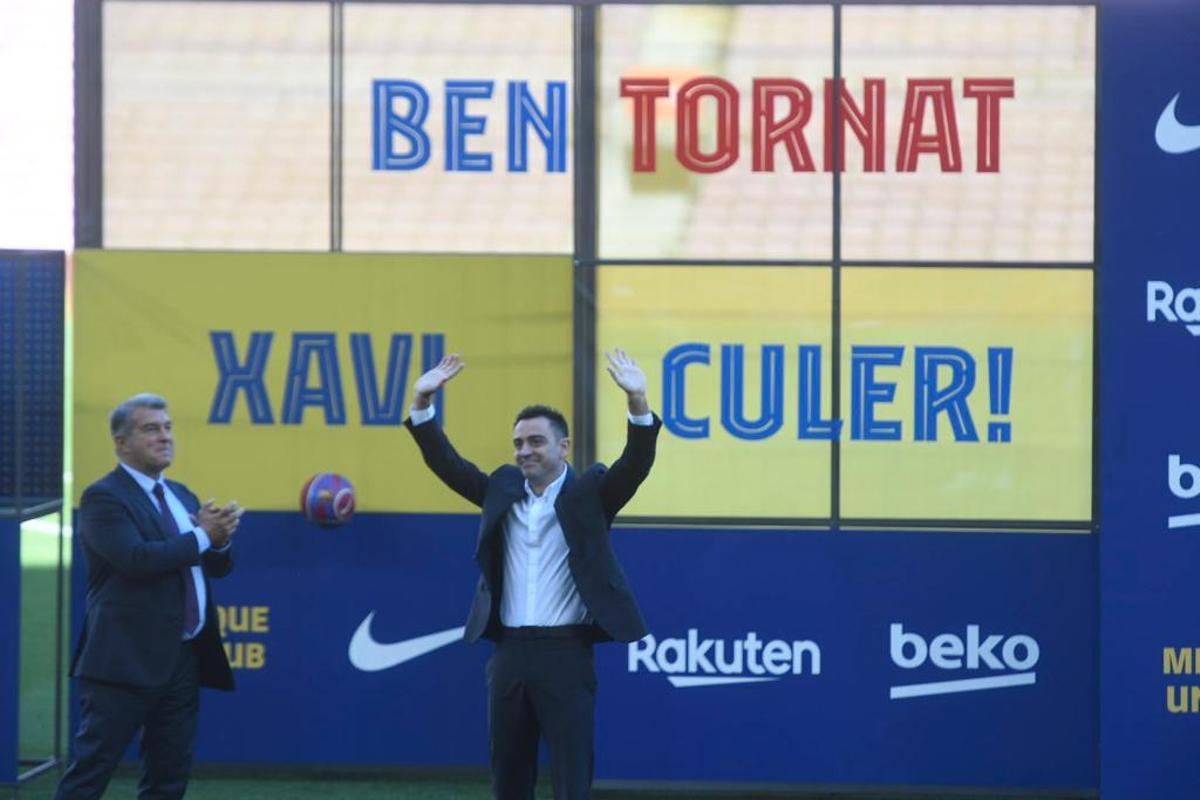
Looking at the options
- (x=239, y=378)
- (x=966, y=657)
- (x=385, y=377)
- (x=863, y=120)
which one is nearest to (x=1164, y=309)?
(x=863, y=120)

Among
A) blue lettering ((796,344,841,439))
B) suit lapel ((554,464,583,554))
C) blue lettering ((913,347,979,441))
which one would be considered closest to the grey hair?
suit lapel ((554,464,583,554))

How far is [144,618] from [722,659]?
131 inches

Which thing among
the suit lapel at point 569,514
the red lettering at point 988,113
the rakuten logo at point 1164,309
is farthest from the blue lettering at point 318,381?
the rakuten logo at point 1164,309

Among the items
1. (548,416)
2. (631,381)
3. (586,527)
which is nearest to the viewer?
(631,381)

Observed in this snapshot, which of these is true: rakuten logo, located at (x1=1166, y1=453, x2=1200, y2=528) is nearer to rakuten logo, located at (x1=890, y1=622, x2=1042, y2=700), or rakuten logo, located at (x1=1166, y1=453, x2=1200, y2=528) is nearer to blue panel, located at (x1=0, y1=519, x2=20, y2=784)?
rakuten logo, located at (x1=890, y1=622, x2=1042, y2=700)

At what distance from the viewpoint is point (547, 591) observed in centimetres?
708

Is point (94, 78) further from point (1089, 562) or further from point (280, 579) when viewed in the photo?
point (1089, 562)

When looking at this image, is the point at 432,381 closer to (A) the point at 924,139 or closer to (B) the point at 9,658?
(B) the point at 9,658

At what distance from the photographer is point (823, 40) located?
9.59m

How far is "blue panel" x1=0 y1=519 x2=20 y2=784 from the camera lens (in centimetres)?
904

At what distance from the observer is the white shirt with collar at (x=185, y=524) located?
7305 mm

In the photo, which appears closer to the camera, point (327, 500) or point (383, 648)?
point (327, 500)

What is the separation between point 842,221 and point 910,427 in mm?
1075

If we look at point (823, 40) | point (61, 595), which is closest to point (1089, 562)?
point (823, 40)
